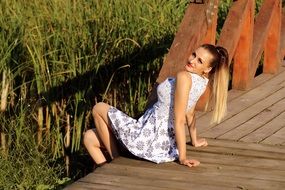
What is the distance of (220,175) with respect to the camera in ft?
15.1

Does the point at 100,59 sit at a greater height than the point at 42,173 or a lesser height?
greater

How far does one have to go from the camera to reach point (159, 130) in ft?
16.1

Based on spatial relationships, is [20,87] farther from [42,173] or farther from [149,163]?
[149,163]

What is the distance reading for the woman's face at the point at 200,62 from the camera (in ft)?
15.8

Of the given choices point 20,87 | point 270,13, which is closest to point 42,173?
point 20,87

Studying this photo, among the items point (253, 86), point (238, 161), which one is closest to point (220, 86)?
point (238, 161)

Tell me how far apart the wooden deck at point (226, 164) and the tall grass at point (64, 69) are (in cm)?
77

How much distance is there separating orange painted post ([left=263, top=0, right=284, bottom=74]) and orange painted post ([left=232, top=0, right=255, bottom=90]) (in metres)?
0.66

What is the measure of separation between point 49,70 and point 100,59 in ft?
1.18

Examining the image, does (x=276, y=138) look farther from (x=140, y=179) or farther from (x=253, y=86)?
(x=253, y=86)

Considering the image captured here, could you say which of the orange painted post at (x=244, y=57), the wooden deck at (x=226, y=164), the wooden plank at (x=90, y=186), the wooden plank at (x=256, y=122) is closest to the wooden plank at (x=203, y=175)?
the wooden deck at (x=226, y=164)

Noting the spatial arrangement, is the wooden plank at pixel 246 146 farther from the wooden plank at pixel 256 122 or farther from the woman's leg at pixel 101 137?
the woman's leg at pixel 101 137

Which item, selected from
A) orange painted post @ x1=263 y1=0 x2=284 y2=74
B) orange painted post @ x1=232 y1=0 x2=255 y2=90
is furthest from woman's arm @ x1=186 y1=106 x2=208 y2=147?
orange painted post @ x1=263 y1=0 x2=284 y2=74

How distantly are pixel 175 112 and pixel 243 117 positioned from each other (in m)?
1.31
